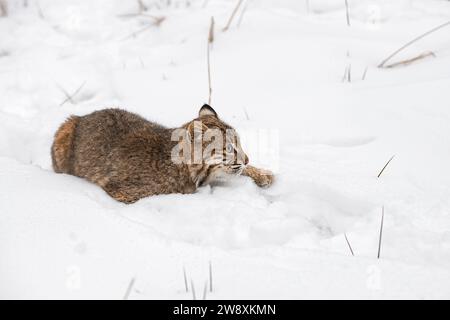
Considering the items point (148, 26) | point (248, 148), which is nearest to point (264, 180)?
point (248, 148)

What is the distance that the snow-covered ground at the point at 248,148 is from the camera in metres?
3.09

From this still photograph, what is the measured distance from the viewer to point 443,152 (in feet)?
14.3

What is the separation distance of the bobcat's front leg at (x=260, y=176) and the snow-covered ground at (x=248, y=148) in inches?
3.0

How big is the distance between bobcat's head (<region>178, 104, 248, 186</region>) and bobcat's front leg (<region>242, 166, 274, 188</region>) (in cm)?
11

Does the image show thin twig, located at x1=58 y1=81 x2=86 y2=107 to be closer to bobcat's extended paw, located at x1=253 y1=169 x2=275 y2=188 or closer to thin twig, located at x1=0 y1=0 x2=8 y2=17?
thin twig, located at x1=0 y1=0 x2=8 y2=17

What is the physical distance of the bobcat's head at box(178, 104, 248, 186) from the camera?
4.22 m

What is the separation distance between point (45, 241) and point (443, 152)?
3.08 meters

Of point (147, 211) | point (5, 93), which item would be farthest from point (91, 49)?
point (147, 211)

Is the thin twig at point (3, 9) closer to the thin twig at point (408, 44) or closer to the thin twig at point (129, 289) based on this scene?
the thin twig at point (408, 44)

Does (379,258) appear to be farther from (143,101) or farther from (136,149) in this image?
(143,101)

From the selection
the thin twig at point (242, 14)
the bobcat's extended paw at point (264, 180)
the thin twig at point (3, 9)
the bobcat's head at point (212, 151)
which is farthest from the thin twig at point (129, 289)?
the thin twig at point (3, 9)

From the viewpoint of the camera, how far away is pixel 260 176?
4.37m

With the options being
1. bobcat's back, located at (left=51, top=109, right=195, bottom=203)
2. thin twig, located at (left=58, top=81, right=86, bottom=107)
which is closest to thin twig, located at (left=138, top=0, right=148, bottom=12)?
thin twig, located at (left=58, top=81, right=86, bottom=107)

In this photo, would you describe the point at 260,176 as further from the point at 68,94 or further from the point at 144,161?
the point at 68,94
